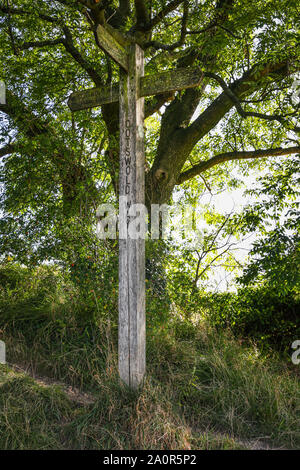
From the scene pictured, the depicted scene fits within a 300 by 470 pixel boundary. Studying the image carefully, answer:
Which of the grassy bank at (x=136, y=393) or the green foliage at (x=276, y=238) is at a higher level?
the green foliage at (x=276, y=238)

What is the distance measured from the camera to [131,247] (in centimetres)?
383

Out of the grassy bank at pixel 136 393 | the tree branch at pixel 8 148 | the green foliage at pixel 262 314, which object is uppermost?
the tree branch at pixel 8 148

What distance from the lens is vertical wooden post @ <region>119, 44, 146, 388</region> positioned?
3.76 meters

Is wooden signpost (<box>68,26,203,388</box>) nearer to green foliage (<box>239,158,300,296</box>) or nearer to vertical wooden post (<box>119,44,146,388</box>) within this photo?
vertical wooden post (<box>119,44,146,388</box>)

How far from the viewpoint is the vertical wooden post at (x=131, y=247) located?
3762mm

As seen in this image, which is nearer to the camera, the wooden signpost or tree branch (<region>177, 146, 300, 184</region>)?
the wooden signpost

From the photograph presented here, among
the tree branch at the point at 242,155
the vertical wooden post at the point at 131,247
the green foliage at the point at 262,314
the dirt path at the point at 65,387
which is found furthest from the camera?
the tree branch at the point at 242,155

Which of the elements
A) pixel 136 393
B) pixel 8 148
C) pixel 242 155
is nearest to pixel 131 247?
pixel 136 393

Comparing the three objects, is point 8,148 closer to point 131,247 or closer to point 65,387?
point 131,247

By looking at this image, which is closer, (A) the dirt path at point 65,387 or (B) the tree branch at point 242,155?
(A) the dirt path at point 65,387
